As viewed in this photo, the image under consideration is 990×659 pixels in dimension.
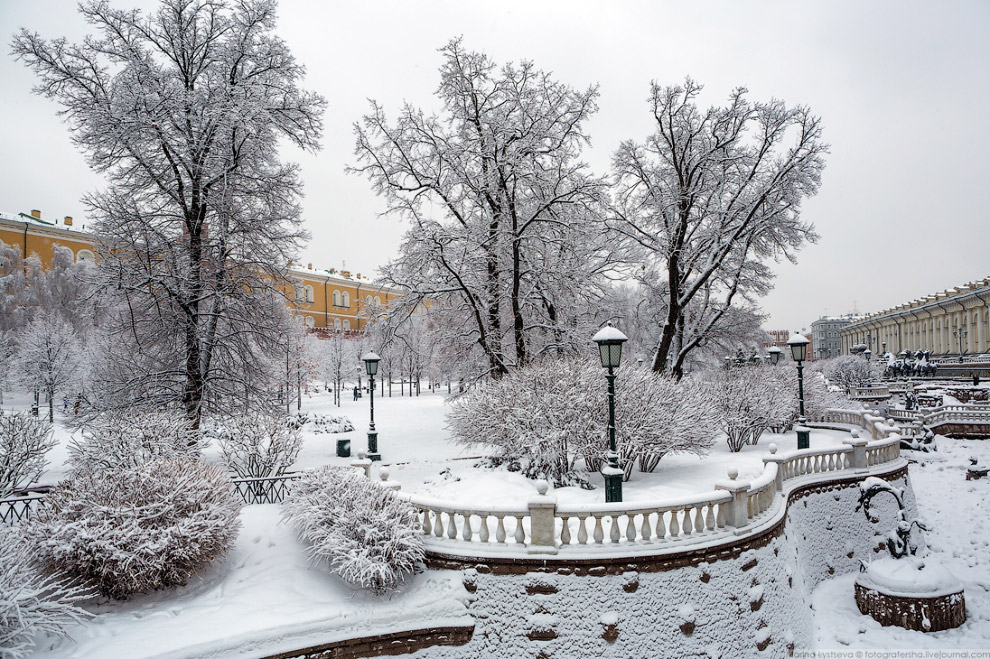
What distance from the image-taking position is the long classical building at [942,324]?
60531 mm

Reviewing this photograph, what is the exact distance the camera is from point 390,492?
791 cm

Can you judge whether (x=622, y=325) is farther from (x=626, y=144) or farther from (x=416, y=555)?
(x=416, y=555)

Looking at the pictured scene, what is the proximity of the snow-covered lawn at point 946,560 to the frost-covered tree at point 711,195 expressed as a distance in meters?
8.47

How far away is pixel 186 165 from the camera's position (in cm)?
1320

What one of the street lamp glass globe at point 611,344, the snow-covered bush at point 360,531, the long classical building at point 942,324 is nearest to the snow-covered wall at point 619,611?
the snow-covered bush at point 360,531

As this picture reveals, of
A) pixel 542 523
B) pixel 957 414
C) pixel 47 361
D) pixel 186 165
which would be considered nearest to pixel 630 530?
pixel 542 523

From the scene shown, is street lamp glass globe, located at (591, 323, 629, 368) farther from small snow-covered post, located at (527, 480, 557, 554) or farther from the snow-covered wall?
the snow-covered wall

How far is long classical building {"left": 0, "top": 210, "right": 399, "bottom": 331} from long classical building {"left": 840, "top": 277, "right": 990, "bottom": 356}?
Result: 5925 cm

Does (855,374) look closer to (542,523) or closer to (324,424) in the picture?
(324,424)

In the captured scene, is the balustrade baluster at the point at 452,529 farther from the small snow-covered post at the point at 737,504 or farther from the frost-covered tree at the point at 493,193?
the frost-covered tree at the point at 493,193

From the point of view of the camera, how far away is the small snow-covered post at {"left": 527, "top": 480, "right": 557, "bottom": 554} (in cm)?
723

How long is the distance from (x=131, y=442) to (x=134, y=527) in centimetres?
378

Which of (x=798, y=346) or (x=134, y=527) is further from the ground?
(x=798, y=346)

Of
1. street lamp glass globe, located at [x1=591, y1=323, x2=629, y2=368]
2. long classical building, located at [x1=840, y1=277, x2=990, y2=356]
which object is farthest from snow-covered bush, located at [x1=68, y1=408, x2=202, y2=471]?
long classical building, located at [x1=840, y1=277, x2=990, y2=356]
